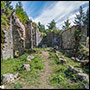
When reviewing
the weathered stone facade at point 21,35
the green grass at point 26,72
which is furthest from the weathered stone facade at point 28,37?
the green grass at point 26,72

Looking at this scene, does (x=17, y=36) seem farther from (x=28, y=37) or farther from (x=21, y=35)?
(x=28, y=37)

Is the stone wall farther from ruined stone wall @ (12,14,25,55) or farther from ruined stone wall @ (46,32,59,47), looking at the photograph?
ruined stone wall @ (46,32,59,47)

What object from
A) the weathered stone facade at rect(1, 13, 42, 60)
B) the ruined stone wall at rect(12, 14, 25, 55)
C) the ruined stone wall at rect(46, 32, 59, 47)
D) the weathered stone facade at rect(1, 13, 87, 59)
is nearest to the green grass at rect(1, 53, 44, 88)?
the weathered stone facade at rect(1, 13, 87, 59)

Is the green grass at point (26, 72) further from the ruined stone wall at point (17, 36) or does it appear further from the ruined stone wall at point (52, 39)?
the ruined stone wall at point (52, 39)

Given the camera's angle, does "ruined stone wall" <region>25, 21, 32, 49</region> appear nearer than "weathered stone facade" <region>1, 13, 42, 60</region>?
No

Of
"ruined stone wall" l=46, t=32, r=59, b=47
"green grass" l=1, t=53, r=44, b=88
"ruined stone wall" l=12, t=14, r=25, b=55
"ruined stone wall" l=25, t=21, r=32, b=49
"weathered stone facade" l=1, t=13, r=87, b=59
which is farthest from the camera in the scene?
"ruined stone wall" l=46, t=32, r=59, b=47

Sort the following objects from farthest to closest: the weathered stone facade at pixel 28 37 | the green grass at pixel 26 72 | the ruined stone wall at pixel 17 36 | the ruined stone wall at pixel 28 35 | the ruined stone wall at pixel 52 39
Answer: the ruined stone wall at pixel 52 39
the ruined stone wall at pixel 28 35
the ruined stone wall at pixel 17 36
the weathered stone facade at pixel 28 37
the green grass at pixel 26 72

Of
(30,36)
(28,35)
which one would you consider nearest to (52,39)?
(30,36)

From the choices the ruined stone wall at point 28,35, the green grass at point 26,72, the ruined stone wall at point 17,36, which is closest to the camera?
the green grass at point 26,72

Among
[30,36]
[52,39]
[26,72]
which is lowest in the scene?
[26,72]

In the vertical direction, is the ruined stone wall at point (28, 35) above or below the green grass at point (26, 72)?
above

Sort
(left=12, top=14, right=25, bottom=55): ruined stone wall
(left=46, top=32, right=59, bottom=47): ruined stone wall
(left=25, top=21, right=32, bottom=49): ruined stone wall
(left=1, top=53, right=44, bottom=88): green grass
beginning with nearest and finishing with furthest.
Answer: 1. (left=1, top=53, right=44, bottom=88): green grass
2. (left=12, top=14, right=25, bottom=55): ruined stone wall
3. (left=25, top=21, right=32, bottom=49): ruined stone wall
4. (left=46, top=32, right=59, bottom=47): ruined stone wall

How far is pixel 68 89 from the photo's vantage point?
12.1 ft

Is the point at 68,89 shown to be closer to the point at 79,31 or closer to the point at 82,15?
the point at 79,31
